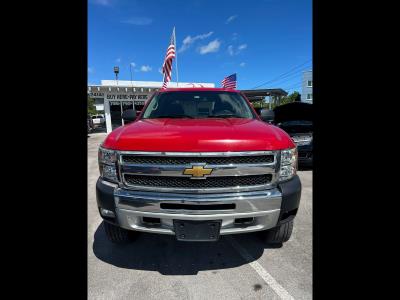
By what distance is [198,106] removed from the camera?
10.9ft

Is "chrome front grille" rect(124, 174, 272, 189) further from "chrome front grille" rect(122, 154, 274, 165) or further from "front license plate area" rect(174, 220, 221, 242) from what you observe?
"front license plate area" rect(174, 220, 221, 242)

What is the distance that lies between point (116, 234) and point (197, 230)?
1087 millimetres

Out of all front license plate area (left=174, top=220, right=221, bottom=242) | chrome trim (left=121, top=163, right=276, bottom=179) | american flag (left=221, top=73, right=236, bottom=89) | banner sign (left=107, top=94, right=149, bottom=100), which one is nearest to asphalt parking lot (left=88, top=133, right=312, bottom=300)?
front license plate area (left=174, top=220, right=221, bottom=242)

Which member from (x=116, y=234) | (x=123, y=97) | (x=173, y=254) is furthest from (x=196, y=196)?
(x=123, y=97)

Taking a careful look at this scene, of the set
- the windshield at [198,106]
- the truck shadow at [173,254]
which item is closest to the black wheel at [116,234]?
the truck shadow at [173,254]

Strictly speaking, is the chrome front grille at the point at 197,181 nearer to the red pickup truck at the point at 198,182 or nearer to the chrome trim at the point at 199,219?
the red pickup truck at the point at 198,182

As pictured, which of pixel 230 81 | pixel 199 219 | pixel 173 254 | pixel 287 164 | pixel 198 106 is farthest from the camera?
pixel 230 81

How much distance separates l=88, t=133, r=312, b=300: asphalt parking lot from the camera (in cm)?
197

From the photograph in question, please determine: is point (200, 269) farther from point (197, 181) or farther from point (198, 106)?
point (198, 106)

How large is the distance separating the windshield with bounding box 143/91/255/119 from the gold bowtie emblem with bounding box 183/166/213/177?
1.20m

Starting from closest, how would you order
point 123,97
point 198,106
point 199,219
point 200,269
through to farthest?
point 199,219 < point 200,269 < point 198,106 < point 123,97

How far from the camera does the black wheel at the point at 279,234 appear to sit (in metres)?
2.49
